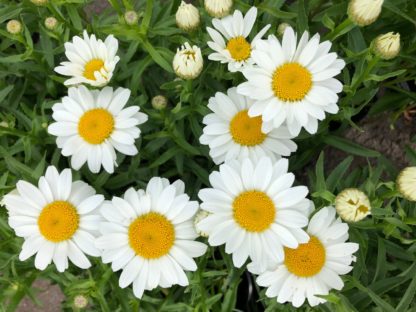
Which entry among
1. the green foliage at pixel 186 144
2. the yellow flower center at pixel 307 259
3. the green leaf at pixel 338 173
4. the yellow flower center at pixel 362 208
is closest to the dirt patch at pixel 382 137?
the green foliage at pixel 186 144

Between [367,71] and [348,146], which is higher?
[367,71]

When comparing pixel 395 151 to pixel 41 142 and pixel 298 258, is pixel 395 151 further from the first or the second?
pixel 41 142

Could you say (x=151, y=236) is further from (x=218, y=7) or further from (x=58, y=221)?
(x=218, y=7)

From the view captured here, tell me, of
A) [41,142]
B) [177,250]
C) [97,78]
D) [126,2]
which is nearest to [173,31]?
[126,2]

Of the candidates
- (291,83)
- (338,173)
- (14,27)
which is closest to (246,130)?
(291,83)

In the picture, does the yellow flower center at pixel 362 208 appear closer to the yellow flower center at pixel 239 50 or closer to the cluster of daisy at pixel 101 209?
the cluster of daisy at pixel 101 209

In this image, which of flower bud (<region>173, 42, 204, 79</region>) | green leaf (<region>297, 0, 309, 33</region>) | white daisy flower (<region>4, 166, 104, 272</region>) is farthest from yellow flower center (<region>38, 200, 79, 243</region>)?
green leaf (<region>297, 0, 309, 33</region>)
